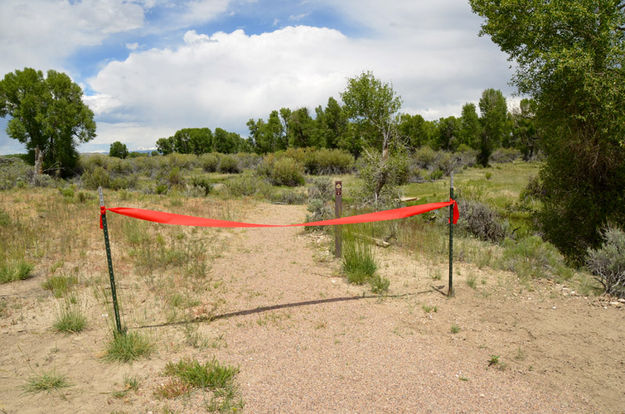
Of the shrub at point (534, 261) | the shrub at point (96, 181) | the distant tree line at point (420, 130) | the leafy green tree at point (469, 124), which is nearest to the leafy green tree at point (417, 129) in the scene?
the distant tree line at point (420, 130)

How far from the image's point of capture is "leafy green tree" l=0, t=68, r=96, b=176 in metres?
25.8

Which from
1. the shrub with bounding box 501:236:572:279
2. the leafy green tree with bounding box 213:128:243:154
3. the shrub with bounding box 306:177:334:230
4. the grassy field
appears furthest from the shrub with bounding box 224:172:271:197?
the leafy green tree with bounding box 213:128:243:154

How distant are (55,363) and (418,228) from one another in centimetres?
835

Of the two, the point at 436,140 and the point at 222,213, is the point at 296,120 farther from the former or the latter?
the point at 222,213

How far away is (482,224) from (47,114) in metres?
28.6

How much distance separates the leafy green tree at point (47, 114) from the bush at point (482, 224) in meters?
25.6

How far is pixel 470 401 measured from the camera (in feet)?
11.1

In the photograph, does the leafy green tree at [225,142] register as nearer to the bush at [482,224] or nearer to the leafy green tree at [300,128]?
the leafy green tree at [300,128]

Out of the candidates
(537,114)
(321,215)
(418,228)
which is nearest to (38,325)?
(321,215)

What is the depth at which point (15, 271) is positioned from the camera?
634 centimetres

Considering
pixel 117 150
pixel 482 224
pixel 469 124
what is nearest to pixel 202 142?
pixel 117 150

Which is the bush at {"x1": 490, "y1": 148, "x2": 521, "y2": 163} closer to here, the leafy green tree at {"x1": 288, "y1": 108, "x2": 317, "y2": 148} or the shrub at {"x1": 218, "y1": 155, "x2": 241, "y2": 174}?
the leafy green tree at {"x1": 288, "y1": 108, "x2": 317, "y2": 148}

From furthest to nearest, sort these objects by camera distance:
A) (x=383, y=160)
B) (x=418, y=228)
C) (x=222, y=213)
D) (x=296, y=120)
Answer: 1. (x=296, y=120)
2. (x=383, y=160)
3. (x=222, y=213)
4. (x=418, y=228)

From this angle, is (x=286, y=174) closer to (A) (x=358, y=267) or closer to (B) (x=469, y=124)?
(A) (x=358, y=267)
